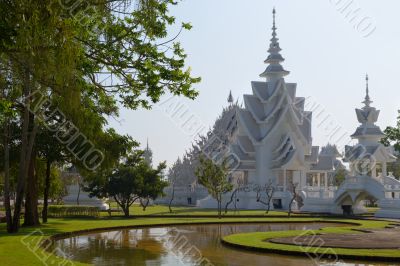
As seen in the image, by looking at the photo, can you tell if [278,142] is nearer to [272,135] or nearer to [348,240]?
[272,135]

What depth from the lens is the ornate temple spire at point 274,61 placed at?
5450 cm

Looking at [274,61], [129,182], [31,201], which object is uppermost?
[274,61]

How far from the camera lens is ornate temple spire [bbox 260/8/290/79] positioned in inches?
2146

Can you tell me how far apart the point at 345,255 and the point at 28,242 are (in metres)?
→ 9.10

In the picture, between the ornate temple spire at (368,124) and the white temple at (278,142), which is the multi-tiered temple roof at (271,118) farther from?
the ornate temple spire at (368,124)

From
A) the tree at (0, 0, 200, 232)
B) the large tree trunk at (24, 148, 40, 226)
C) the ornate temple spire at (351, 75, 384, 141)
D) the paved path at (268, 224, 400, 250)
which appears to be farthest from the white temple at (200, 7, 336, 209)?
the tree at (0, 0, 200, 232)

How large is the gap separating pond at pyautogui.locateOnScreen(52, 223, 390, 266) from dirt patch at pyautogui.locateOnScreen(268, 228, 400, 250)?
216 cm

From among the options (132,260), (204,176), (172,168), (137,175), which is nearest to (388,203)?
(204,176)

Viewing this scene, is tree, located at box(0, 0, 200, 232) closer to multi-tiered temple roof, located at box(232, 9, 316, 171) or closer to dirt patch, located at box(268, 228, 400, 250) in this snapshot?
dirt patch, located at box(268, 228, 400, 250)

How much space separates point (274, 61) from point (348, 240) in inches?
1536

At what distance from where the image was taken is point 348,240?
18.2 metres

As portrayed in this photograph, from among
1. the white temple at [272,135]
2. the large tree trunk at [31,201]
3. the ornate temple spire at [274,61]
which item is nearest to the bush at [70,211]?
the large tree trunk at [31,201]

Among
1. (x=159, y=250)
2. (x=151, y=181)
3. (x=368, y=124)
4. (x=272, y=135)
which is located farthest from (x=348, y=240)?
(x=272, y=135)

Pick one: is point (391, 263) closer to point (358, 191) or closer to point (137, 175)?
point (137, 175)
